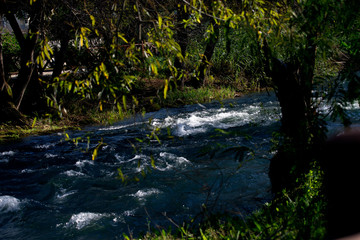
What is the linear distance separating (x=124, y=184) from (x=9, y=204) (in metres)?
2.03

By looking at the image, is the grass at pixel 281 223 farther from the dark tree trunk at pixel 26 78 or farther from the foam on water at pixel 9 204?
the dark tree trunk at pixel 26 78

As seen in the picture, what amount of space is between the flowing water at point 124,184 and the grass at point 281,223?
245 mm

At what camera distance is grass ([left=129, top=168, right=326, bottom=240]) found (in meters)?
3.61

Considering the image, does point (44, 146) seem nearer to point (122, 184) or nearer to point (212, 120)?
point (122, 184)

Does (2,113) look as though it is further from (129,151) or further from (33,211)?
(33,211)

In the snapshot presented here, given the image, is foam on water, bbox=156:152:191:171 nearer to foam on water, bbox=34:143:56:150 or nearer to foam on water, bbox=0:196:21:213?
foam on water, bbox=0:196:21:213

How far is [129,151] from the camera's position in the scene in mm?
9508

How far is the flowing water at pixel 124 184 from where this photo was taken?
17.9 feet

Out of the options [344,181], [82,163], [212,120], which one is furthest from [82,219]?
[212,120]

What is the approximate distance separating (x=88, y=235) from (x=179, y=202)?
5.02ft

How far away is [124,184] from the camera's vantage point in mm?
6562

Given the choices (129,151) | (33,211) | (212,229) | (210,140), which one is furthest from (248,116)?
(212,229)

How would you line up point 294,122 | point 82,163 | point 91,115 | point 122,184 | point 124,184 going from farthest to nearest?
point 91,115 → point 82,163 → point 122,184 → point 124,184 → point 294,122

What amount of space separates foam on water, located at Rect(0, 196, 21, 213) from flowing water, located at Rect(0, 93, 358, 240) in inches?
0.7
